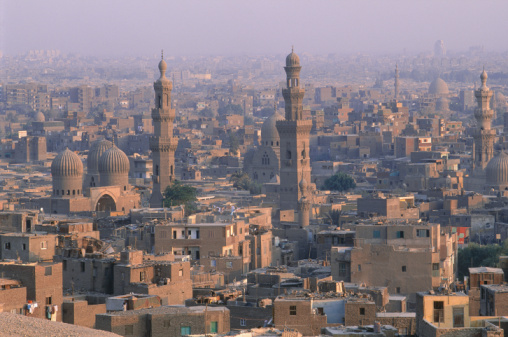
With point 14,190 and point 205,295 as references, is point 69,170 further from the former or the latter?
point 205,295

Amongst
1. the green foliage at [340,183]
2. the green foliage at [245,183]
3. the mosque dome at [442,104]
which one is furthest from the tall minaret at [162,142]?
the mosque dome at [442,104]

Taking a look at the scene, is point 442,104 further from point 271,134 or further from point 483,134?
point 483,134

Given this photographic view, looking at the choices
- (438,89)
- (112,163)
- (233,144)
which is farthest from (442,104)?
(112,163)

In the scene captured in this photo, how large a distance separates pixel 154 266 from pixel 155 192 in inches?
1037

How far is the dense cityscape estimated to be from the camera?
18.1 m

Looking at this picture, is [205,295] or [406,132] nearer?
[205,295]

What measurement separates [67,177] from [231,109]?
3340 inches

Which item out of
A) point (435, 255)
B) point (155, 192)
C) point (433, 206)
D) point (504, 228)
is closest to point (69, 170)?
point (155, 192)

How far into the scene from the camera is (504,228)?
37844 millimetres

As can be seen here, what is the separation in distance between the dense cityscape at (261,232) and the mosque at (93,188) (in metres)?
0.05

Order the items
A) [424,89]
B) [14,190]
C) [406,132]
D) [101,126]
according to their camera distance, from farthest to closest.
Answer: [424,89] < [101,126] < [406,132] < [14,190]

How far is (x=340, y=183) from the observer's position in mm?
56750

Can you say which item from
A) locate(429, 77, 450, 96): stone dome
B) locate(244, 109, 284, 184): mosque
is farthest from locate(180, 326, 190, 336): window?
locate(429, 77, 450, 96): stone dome

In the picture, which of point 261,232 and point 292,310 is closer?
point 292,310
